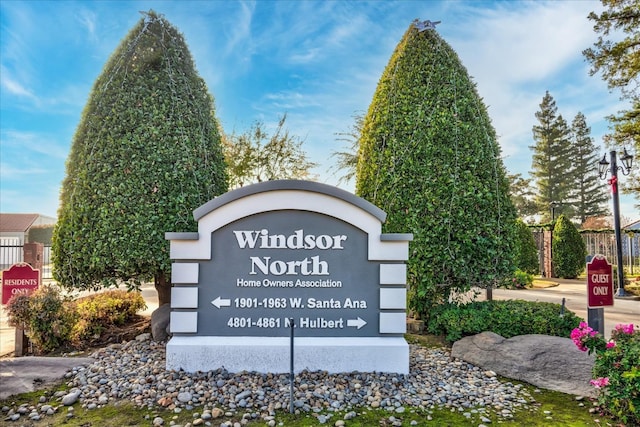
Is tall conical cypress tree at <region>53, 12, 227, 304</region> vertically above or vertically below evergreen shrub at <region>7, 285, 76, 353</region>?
above

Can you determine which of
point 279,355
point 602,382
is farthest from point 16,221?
point 602,382

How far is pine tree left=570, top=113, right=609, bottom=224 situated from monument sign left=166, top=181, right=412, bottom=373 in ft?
121

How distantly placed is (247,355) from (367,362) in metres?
1.31

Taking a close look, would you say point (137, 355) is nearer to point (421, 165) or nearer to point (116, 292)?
point (116, 292)

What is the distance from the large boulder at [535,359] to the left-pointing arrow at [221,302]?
9.22 feet

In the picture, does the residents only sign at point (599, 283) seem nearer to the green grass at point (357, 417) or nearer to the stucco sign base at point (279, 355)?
the green grass at point (357, 417)

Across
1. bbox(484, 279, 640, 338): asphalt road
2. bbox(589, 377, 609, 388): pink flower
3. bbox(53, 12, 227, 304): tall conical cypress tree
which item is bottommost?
bbox(484, 279, 640, 338): asphalt road

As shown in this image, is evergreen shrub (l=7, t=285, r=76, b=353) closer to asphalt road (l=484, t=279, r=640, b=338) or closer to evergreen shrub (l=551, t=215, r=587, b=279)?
asphalt road (l=484, t=279, r=640, b=338)

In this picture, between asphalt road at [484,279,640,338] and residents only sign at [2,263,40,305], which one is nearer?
residents only sign at [2,263,40,305]

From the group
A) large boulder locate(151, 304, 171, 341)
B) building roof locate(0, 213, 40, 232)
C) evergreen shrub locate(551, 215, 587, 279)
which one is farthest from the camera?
building roof locate(0, 213, 40, 232)

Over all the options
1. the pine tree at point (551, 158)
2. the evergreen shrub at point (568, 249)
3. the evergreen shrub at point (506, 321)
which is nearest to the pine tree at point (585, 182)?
the pine tree at point (551, 158)

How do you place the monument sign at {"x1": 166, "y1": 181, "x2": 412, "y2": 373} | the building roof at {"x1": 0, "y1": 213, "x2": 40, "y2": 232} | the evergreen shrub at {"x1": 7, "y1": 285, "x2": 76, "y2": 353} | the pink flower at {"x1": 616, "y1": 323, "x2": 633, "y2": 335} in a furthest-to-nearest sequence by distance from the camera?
the building roof at {"x1": 0, "y1": 213, "x2": 40, "y2": 232}, the evergreen shrub at {"x1": 7, "y1": 285, "x2": 76, "y2": 353}, the monument sign at {"x1": 166, "y1": 181, "x2": 412, "y2": 373}, the pink flower at {"x1": 616, "y1": 323, "x2": 633, "y2": 335}

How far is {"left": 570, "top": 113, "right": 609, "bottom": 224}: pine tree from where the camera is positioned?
34.2m

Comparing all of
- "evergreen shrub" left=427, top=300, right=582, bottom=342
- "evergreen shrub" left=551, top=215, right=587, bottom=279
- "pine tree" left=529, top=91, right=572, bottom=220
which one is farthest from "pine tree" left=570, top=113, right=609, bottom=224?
"evergreen shrub" left=427, top=300, right=582, bottom=342
